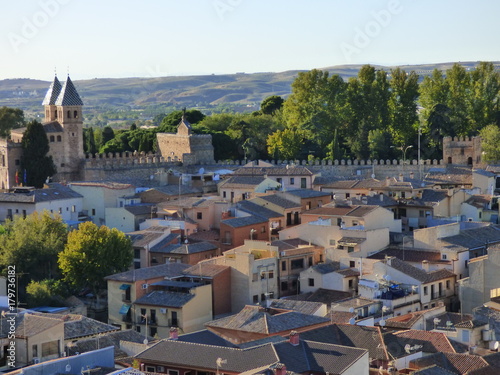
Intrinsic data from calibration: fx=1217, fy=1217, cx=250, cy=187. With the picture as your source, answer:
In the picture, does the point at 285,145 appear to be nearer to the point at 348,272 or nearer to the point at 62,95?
the point at 62,95

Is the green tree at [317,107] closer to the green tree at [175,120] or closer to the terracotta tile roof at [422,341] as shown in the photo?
the green tree at [175,120]

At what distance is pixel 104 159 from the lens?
150ft

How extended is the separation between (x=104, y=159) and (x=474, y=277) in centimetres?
2016

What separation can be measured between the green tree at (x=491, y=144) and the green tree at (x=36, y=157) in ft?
52.0

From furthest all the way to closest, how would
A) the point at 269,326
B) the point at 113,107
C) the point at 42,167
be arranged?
the point at 113,107, the point at 42,167, the point at 269,326

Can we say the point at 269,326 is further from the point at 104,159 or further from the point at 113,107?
the point at 113,107

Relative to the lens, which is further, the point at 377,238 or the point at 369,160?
the point at 369,160

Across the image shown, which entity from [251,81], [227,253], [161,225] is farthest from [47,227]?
[251,81]

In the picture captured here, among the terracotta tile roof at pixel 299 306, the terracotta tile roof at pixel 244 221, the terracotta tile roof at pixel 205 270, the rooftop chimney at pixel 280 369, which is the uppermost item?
the terracotta tile roof at pixel 244 221

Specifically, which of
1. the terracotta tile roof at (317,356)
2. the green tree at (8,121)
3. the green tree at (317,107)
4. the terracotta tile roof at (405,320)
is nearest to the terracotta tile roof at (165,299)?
the terracotta tile roof at (405,320)

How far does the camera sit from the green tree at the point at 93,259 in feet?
101

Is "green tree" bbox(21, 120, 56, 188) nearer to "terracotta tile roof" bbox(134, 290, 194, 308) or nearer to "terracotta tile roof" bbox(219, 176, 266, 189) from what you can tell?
"terracotta tile roof" bbox(219, 176, 266, 189)

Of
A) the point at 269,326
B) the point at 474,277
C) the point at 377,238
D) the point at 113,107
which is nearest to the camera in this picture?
the point at 269,326

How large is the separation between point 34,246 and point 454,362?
553 inches
